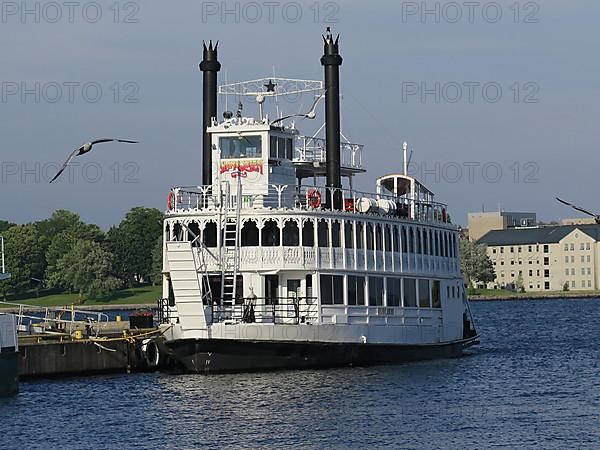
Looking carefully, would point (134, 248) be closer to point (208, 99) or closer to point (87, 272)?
point (87, 272)

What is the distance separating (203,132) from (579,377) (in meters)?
20.0

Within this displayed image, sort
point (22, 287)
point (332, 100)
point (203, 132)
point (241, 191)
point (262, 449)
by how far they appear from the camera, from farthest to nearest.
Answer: point (22, 287)
point (203, 132)
point (332, 100)
point (241, 191)
point (262, 449)

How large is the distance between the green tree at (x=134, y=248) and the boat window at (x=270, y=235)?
124312mm

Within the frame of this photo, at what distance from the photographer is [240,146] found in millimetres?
53062

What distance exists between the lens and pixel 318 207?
50.1m

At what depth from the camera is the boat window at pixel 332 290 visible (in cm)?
4969

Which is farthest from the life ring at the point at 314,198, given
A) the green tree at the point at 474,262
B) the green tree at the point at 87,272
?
the green tree at the point at 474,262

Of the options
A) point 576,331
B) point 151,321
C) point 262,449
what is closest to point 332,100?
point 151,321

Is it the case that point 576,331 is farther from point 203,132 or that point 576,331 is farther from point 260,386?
point 260,386

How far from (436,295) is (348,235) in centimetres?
788

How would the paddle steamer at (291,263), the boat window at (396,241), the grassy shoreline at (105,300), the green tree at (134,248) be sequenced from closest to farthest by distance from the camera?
the paddle steamer at (291,263) → the boat window at (396,241) → the grassy shoreline at (105,300) → the green tree at (134,248)

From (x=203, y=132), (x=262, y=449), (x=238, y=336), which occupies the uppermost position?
(x=203, y=132)

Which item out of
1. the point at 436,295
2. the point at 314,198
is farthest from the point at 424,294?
the point at 314,198

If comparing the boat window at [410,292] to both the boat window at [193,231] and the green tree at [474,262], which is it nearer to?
the boat window at [193,231]
